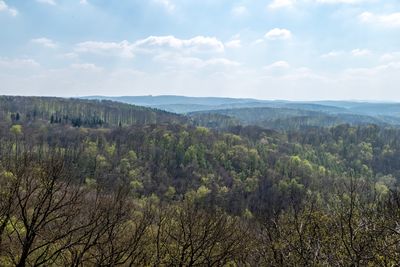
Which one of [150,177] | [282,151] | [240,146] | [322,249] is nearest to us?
[322,249]

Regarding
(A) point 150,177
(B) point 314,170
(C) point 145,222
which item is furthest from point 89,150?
(C) point 145,222

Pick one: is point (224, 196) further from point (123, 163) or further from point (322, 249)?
point (322, 249)

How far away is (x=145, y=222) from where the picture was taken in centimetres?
1719

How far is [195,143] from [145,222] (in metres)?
136

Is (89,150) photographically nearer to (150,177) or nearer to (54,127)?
(150,177)

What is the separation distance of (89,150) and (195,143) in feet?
139

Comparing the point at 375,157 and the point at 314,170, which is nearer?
the point at 314,170

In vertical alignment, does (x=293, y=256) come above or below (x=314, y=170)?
above

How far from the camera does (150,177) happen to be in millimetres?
123062

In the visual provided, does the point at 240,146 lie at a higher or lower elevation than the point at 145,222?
lower

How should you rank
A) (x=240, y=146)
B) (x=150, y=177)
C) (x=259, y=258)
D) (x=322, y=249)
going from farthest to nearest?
(x=240, y=146) < (x=150, y=177) < (x=259, y=258) < (x=322, y=249)

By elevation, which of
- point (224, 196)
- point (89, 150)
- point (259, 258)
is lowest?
point (224, 196)

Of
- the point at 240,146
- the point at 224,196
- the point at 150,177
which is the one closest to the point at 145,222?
the point at 224,196

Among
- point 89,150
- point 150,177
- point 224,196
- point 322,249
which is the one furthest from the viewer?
point 89,150
